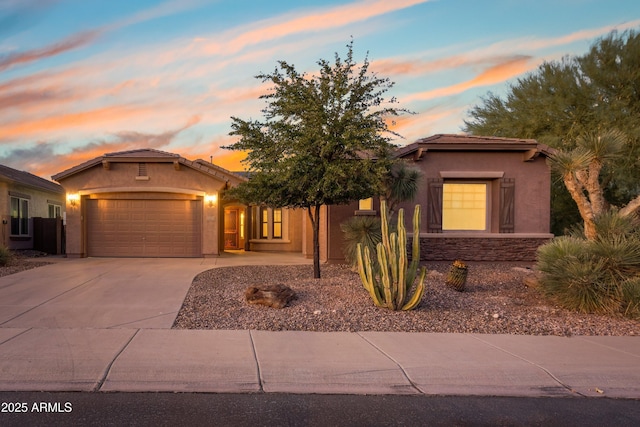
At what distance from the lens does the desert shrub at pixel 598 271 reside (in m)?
9.06

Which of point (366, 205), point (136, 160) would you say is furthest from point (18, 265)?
point (366, 205)

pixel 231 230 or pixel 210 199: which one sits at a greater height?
pixel 210 199

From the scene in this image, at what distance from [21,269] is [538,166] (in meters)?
16.9

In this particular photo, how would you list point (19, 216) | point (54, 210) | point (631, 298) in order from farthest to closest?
point (54, 210) → point (19, 216) → point (631, 298)

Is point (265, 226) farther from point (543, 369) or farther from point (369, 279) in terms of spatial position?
point (543, 369)

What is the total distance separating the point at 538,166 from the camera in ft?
55.2

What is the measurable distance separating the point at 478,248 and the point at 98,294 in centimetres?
1184

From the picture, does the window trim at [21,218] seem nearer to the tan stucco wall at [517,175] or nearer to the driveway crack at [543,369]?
the tan stucco wall at [517,175]

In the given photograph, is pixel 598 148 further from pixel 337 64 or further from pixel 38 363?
pixel 38 363

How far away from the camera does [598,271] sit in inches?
371

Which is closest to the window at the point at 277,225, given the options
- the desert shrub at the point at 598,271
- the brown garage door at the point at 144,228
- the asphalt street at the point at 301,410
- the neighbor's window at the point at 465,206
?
the brown garage door at the point at 144,228

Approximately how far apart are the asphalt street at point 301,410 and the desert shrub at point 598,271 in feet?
14.3

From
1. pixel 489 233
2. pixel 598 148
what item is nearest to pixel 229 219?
pixel 489 233

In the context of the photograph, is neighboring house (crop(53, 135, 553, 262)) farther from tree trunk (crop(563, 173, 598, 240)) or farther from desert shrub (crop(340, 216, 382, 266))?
tree trunk (crop(563, 173, 598, 240))
